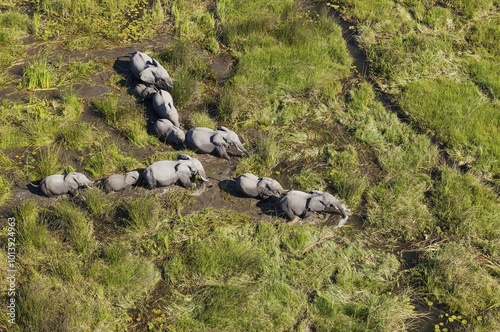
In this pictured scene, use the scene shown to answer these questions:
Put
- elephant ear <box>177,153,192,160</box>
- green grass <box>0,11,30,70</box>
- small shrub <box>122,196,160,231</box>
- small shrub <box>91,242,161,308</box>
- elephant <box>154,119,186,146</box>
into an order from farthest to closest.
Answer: green grass <box>0,11,30,70</box>, elephant <box>154,119,186,146</box>, elephant ear <box>177,153,192,160</box>, small shrub <box>122,196,160,231</box>, small shrub <box>91,242,161,308</box>

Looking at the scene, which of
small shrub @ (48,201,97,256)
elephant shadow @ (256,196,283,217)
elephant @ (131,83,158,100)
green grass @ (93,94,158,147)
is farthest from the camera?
elephant @ (131,83,158,100)

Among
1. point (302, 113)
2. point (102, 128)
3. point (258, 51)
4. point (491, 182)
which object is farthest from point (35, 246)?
point (491, 182)

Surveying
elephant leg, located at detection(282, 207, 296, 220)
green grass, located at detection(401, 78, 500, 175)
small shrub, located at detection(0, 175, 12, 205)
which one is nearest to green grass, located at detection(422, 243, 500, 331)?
elephant leg, located at detection(282, 207, 296, 220)

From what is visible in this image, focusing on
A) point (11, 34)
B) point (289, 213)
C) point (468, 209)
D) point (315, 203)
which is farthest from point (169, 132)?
point (468, 209)

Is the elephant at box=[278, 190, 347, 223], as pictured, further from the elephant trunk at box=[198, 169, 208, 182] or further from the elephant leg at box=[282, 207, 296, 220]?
the elephant trunk at box=[198, 169, 208, 182]

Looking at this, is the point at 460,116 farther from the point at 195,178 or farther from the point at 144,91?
the point at 144,91

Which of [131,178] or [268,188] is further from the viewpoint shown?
[131,178]
